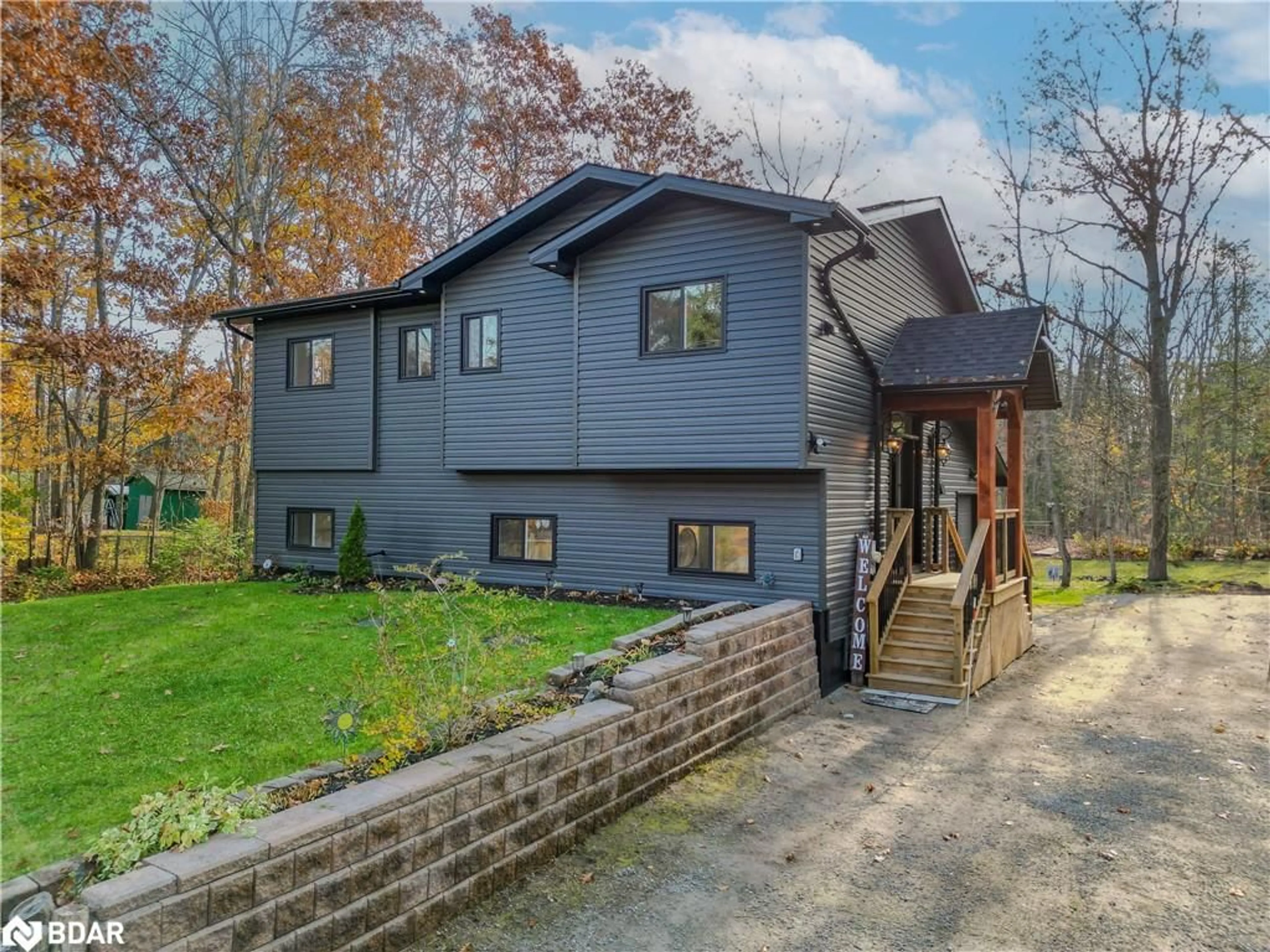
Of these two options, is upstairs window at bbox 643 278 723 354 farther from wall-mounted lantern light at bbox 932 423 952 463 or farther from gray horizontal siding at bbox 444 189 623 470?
wall-mounted lantern light at bbox 932 423 952 463

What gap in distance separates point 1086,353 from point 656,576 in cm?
2344

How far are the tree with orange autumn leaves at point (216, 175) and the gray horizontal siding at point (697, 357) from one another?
34.3 feet

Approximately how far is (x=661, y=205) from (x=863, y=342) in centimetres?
329

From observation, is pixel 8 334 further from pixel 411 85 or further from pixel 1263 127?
pixel 1263 127

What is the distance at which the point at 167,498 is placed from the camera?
32562mm

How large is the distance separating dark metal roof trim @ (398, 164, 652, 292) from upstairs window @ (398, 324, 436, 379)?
3.34 ft

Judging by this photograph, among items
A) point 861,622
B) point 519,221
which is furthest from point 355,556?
point 861,622

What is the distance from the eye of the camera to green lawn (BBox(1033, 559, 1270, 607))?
17.0 meters

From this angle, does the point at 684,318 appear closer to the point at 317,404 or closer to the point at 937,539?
the point at 937,539

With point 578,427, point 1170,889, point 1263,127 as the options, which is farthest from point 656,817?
point 1263,127

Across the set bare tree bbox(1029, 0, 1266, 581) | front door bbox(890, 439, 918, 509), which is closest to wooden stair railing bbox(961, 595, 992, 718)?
front door bbox(890, 439, 918, 509)

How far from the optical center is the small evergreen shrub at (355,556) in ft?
40.3

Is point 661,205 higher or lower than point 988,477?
higher

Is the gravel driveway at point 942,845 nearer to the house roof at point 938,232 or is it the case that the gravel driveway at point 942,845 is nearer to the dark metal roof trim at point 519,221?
the house roof at point 938,232
